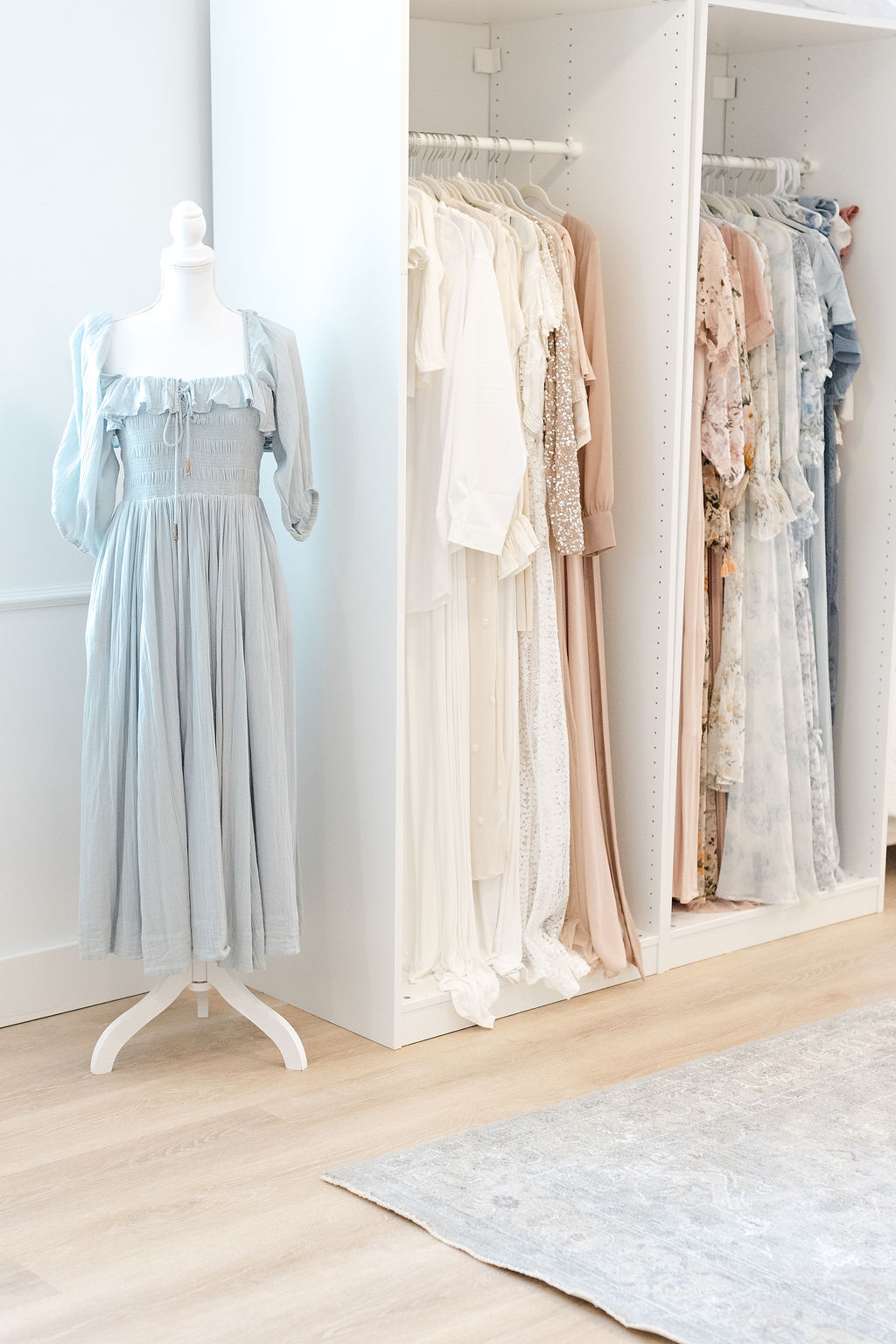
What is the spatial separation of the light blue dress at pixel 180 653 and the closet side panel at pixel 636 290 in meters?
0.86

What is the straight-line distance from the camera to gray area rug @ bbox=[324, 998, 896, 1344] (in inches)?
73.8

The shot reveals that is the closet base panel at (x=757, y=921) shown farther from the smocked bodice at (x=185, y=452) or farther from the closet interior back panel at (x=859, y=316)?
the smocked bodice at (x=185, y=452)

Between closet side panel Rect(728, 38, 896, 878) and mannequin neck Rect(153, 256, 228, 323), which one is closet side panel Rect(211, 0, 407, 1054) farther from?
closet side panel Rect(728, 38, 896, 878)

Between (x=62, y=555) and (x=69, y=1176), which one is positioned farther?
(x=62, y=555)

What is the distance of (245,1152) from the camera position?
232 centimetres

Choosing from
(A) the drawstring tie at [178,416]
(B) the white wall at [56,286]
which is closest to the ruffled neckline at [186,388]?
(A) the drawstring tie at [178,416]

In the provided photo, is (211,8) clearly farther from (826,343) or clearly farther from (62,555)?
(826,343)

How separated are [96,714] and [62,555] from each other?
1.59ft

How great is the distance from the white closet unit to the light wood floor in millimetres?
154

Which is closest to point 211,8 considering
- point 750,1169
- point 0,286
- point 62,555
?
point 0,286

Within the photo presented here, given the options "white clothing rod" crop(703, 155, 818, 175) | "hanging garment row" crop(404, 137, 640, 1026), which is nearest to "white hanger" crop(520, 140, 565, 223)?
"hanging garment row" crop(404, 137, 640, 1026)

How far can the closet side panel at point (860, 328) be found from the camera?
3.44 m

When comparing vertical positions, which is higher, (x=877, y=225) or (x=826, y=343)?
(x=877, y=225)

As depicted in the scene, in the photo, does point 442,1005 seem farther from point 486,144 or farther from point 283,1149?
point 486,144
